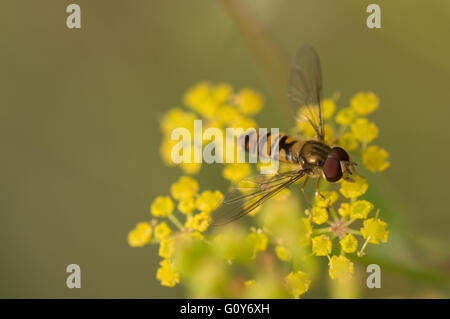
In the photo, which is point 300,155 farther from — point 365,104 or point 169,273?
point 169,273

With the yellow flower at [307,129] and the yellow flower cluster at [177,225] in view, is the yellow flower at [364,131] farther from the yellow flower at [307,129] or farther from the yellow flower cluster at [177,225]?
the yellow flower cluster at [177,225]

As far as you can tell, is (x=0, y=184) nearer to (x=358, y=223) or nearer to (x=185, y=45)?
Answer: (x=185, y=45)

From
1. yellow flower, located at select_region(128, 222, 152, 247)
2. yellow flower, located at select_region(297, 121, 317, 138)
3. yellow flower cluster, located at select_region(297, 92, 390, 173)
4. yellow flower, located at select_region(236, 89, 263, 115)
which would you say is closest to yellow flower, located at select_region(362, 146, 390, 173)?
yellow flower cluster, located at select_region(297, 92, 390, 173)

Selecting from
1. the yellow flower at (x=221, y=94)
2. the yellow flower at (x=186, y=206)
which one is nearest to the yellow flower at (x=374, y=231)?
the yellow flower at (x=186, y=206)

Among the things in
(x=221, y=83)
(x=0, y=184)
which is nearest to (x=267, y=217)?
(x=221, y=83)

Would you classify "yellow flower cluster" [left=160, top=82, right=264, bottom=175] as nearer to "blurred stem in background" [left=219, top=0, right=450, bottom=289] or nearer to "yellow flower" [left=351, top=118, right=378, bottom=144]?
"blurred stem in background" [left=219, top=0, right=450, bottom=289]

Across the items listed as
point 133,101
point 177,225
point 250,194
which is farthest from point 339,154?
point 133,101
